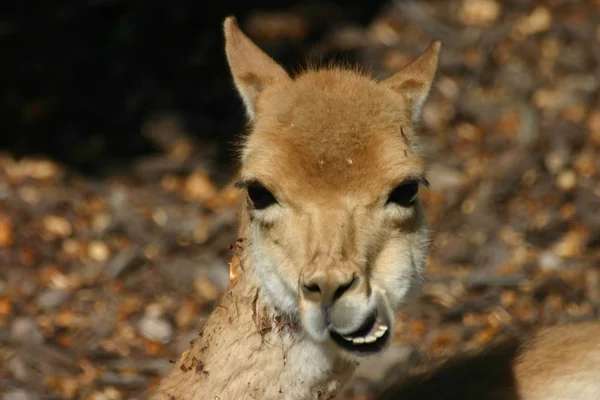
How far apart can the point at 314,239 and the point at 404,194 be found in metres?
0.43

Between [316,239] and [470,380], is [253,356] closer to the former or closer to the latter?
[316,239]

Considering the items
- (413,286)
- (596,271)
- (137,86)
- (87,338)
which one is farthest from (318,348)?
(137,86)

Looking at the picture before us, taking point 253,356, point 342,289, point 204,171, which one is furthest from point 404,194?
point 204,171

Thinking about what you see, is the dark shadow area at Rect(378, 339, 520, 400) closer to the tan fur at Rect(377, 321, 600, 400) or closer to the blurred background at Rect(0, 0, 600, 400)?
the tan fur at Rect(377, 321, 600, 400)

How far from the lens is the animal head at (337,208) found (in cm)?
385

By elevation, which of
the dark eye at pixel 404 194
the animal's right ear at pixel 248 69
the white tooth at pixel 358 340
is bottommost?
the white tooth at pixel 358 340

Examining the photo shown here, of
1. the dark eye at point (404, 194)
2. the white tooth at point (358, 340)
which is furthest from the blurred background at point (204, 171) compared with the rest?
the white tooth at point (358, 340)

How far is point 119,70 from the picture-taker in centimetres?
912

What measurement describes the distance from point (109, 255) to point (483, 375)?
10.8 ft

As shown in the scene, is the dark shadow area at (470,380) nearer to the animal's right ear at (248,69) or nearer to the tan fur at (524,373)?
the tan fur at (524,373)

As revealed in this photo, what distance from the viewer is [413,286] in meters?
4.20

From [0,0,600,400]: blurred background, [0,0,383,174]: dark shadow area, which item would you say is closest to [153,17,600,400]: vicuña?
[0,0,600,400]: blurred background

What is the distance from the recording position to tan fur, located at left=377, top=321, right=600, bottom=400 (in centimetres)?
483

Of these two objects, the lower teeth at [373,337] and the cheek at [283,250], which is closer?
the lower teeth at [373,337]
